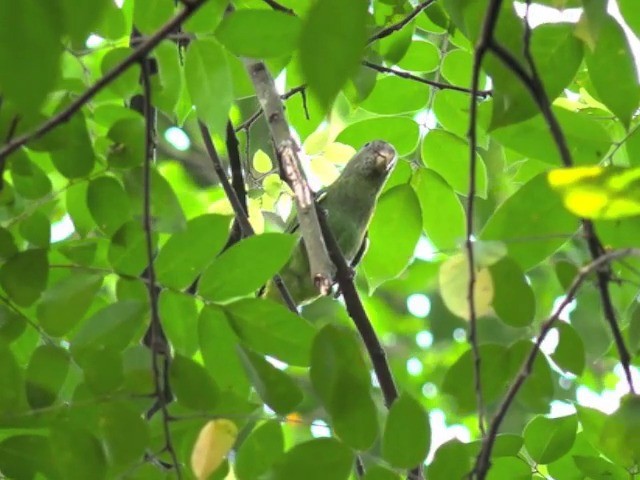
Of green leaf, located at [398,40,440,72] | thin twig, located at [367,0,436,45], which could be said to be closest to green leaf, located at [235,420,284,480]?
thin twig, located at [367,0,436,45]

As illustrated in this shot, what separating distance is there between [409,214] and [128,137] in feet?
2.56

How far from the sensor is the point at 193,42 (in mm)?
1499

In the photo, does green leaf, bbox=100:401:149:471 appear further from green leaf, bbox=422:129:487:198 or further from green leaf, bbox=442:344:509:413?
green leaf, bbox=422:129:487:198

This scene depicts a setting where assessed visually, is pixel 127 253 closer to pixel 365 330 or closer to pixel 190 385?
pixel 190 385

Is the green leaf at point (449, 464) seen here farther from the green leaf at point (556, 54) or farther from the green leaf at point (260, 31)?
the green leaf at point (260, 31)

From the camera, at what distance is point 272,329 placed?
1539 millimetres

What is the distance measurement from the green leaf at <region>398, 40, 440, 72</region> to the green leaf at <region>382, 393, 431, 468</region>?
1.15 m

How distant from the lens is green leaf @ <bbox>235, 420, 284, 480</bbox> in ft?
4.71

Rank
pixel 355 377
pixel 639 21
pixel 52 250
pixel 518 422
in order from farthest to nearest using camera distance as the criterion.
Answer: pixel 518 422 → pixel 52 250 → pixel 639 21 → pixel 355 377

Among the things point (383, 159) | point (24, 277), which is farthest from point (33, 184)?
point (383, 159)

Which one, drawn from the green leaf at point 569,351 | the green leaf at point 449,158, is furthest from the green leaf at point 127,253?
the green leaf at point 449,158

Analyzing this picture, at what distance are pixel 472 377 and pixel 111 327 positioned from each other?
52cm

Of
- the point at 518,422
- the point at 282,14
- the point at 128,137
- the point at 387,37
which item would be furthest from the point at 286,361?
the point at 518,422

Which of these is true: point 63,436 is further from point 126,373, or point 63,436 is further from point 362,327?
point 362,327
